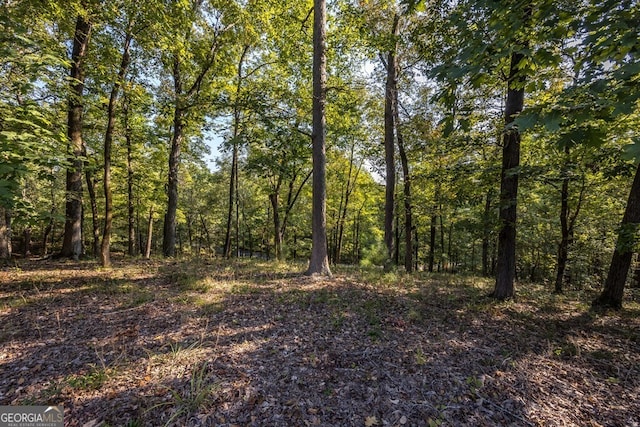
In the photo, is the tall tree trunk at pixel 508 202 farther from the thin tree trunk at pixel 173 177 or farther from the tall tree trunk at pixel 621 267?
the thin tree trunk at pixel 173 177

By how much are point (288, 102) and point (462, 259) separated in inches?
1130

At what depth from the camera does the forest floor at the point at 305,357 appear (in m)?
2.81

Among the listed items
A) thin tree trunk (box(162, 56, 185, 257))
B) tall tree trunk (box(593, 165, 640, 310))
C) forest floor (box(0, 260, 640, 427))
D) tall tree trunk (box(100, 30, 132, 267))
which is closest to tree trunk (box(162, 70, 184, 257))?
thin tree trunk (box(162, 56, 185, 257))

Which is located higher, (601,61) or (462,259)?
(601,61)

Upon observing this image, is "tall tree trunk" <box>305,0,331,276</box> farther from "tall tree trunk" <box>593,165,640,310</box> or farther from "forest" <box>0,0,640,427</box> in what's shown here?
"tall tree trunk" <box>593,165,640,310</box>

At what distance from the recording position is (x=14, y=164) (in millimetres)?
4336

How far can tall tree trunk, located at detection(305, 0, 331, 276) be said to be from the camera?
7270 millimetres

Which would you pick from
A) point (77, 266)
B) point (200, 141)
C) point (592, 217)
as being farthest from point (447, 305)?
point (200, 141)

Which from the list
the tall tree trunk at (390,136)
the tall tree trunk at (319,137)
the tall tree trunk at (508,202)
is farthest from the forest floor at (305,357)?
the tall tree trunk at (390,136)

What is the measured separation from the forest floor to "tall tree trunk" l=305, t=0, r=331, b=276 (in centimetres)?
157

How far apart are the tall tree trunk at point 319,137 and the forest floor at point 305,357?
1.57m

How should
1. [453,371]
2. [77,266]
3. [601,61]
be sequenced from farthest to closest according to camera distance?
[77,266]
[453,371]
[601,61]

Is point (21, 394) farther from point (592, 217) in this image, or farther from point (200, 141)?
point (592, 217)

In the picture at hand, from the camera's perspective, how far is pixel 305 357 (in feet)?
12.3
